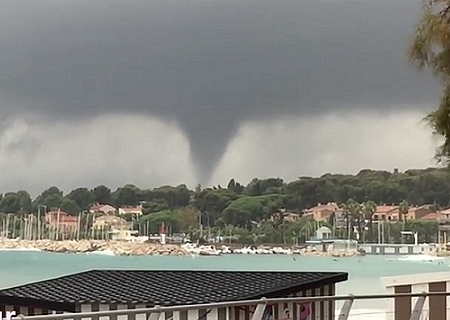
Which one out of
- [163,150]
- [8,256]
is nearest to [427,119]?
[8,256]

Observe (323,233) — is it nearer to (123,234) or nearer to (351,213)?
(351,213)

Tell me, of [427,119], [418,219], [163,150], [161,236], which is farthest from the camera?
[163,150]

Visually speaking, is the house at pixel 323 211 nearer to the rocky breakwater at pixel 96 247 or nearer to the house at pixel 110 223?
the rocky breakwater at pixel 96 247

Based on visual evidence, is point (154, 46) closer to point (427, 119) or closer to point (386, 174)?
point (386, 174)

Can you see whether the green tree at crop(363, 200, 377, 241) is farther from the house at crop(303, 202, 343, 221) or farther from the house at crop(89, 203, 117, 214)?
the house at crop(89, 203, 117, 214)

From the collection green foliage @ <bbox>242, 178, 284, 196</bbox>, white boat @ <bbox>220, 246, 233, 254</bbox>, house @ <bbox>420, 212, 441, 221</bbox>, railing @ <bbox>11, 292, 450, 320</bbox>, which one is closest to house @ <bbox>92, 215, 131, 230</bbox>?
white boat @ <bbox>220, 246, 233, 254</bbox>

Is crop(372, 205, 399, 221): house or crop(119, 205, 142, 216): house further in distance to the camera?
crop(119, 205, 142, 216): house

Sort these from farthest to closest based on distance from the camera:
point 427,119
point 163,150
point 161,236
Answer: point 163,150, point 161,236, point 427,119
